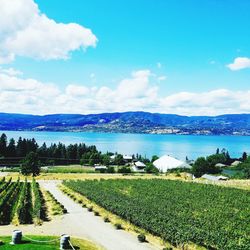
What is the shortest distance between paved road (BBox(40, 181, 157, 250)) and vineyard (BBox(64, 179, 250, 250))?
2.38m

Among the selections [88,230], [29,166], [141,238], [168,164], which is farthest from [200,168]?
[141,238]

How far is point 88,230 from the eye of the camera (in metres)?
33.4

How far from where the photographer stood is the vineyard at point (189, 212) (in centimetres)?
2900

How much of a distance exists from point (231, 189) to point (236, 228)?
29.1 m

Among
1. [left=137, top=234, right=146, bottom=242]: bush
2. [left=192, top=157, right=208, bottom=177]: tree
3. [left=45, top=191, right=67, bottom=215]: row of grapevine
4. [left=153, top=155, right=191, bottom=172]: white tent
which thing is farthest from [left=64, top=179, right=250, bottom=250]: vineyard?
[left=153, top=155, right=191, bottom=172]: white tent

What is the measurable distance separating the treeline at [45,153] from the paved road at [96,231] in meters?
75.0

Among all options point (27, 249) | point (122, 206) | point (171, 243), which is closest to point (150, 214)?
point (122, 206)

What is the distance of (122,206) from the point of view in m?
41.3

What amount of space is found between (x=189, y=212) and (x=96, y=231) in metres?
12.1

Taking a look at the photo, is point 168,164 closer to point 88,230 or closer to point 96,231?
point 88,230

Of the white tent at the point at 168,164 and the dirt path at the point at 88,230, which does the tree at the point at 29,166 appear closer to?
the white tent at the point at 168,164

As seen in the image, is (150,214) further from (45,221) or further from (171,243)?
(45,221)

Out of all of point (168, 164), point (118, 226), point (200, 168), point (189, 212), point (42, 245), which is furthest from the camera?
point (168, 164)

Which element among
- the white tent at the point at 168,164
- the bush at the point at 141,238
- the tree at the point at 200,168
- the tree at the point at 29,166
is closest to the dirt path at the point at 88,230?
the bush at the point at 141,238
